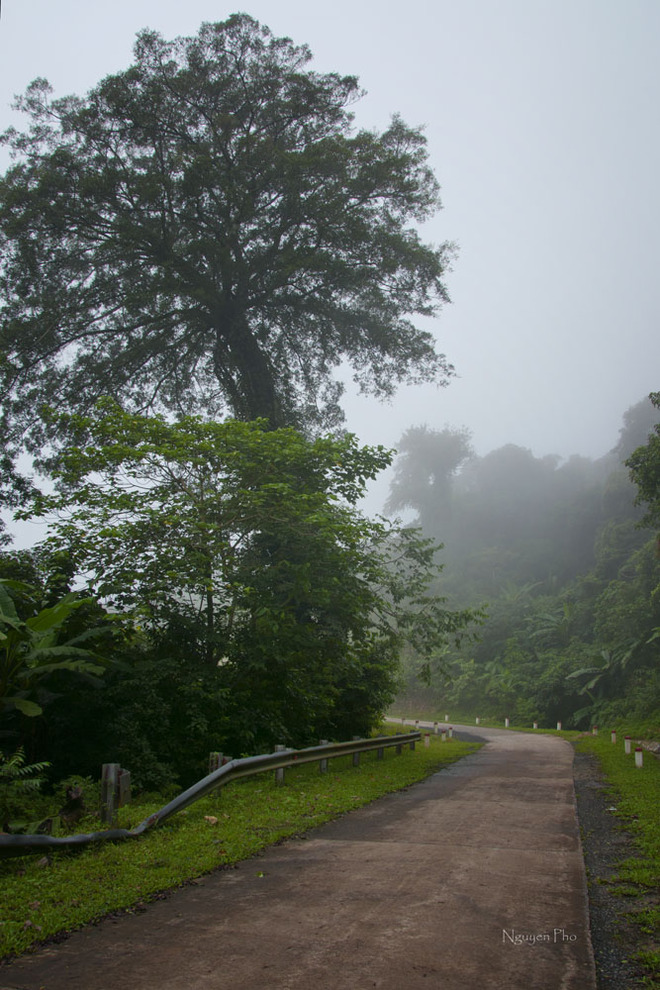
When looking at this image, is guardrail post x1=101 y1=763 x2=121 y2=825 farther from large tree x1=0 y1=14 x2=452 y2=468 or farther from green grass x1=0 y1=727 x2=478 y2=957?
large tree x1=0 y1=14 x2=452 y2=468

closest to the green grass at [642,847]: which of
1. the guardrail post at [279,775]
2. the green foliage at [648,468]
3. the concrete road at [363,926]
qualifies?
the concrete road at [363,926]

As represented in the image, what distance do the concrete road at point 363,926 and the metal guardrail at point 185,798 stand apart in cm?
135

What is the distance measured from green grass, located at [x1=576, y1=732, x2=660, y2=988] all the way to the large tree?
14.3 metres

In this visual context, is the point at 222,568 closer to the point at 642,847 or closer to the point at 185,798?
the point at 185,798

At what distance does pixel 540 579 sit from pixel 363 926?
67.1m

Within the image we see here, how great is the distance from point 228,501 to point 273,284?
12.7m

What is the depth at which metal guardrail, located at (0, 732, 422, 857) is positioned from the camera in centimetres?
550

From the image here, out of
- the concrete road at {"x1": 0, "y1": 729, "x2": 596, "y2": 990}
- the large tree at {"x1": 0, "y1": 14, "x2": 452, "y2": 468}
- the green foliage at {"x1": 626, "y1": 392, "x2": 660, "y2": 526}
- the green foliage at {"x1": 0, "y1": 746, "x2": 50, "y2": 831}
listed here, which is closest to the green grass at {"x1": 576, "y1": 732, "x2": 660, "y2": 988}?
the concrete road at {"x1": 0, "y1": 729, "x2": 596, "y2": 990}

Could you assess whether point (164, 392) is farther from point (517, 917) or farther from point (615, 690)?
point (615, 690)

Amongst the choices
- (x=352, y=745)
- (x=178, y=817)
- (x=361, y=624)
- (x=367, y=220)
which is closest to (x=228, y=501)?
(x=361, y=624)

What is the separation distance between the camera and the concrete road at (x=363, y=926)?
138 inches

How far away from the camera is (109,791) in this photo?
702 cm

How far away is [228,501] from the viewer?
1341 cm

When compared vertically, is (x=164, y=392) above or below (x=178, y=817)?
above
